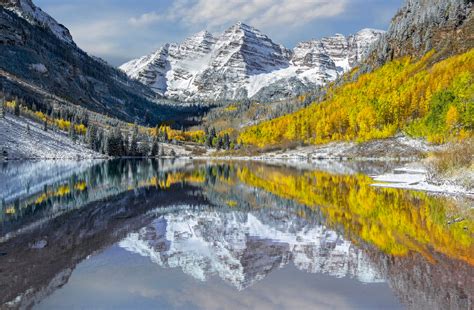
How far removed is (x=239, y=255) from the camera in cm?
1994

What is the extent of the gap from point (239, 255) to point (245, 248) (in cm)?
153

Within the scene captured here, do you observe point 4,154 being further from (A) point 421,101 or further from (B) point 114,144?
(A) point 421,101

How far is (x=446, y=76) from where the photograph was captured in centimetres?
14362

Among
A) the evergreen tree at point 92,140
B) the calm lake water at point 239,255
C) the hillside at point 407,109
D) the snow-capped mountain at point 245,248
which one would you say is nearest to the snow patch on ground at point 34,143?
the evergreen tree at point 92,140

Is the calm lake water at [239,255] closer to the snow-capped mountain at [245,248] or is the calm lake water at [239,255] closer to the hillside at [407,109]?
the snow-capped mountain at [245,248]

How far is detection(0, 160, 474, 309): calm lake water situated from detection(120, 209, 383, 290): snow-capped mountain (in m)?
0.06

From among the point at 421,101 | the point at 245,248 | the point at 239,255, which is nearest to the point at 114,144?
the point at 421,101

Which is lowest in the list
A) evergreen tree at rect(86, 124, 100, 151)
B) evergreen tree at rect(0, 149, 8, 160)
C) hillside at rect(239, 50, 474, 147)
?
evergreen tree at rect(0, 149, 8, 160)

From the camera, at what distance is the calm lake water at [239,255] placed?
1436 centimetres

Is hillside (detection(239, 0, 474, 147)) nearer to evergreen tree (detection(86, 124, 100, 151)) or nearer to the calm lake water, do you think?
evergreen tree (detection(86, 124, 100, 151))

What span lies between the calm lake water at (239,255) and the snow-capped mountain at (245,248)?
6cm

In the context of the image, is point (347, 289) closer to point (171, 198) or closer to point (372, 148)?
point (171, 198)

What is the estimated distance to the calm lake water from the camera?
47.1 ft

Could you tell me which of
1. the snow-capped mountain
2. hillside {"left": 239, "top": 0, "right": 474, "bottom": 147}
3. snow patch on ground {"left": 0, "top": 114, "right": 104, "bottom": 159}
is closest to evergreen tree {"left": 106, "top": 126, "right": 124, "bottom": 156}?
snow patch on ground {"left": 0, "top": 114, "right": 104, "bottom": 159}
